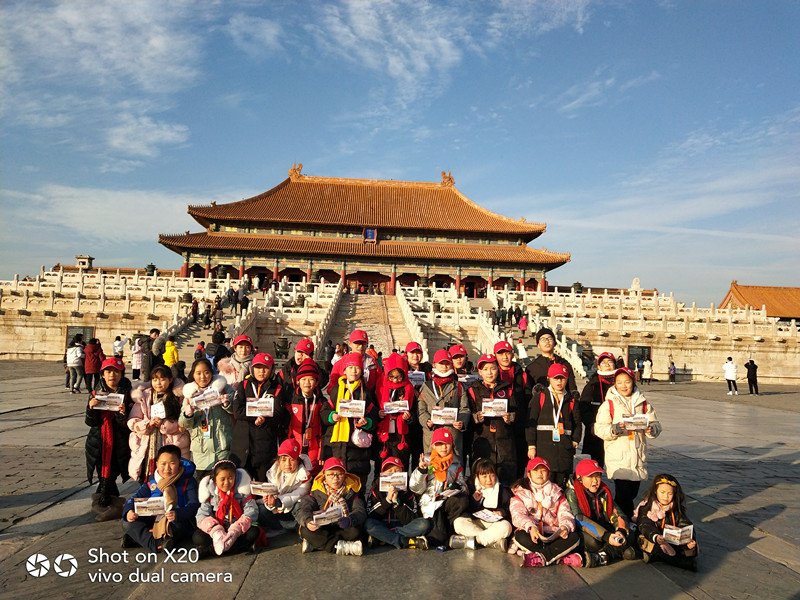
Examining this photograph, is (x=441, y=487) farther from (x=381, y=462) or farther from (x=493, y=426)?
(x=493, y=426)

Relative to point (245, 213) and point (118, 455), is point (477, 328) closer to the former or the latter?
point (118, 455)

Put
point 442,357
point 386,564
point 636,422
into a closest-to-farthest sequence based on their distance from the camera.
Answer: point 386,564, point 636,422, point 442,357

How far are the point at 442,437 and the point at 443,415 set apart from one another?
8.1 inches

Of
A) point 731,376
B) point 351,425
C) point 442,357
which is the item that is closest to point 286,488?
point 351,425

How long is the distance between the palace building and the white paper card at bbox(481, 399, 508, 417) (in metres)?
30.3

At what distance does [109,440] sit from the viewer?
15.6ft

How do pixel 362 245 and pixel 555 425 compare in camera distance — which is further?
pixel 362 245

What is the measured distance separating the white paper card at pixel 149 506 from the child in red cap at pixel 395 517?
5.02 feet

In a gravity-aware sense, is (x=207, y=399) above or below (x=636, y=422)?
above

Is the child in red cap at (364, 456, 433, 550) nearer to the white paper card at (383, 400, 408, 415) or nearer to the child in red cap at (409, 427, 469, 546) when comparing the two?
the child in red cap at (409, 427, 469, 546)

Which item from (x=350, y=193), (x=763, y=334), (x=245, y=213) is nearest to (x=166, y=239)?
(x=245, y=213)

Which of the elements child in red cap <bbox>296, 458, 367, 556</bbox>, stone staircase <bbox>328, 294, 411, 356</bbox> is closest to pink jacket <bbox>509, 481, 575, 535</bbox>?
child in red cap <bbox>296, 458, 367, 556</bbox>

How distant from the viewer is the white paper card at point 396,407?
477 cm

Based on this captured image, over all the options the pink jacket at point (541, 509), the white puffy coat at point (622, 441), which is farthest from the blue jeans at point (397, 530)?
the white puffy coat at point (622, 441)
